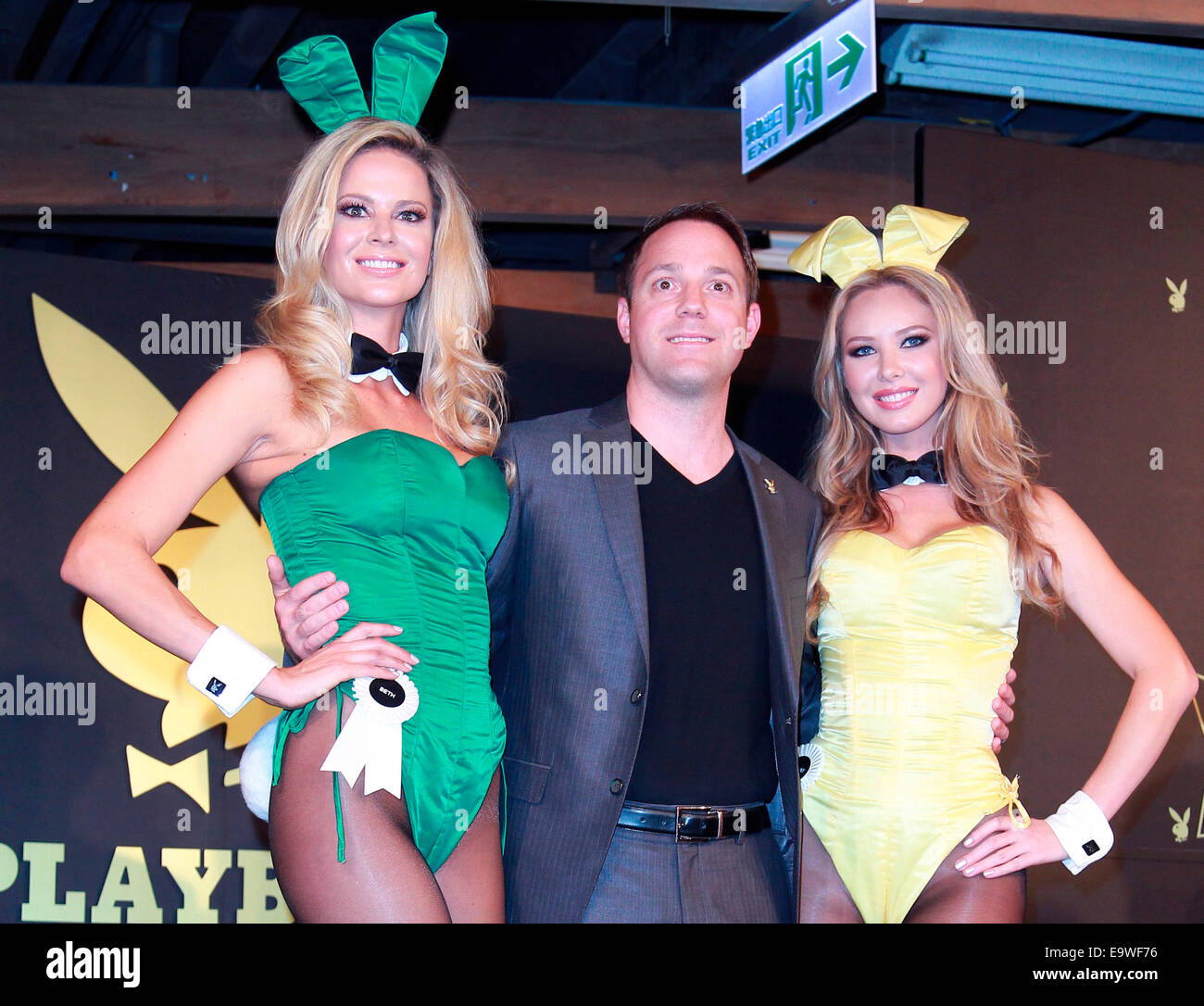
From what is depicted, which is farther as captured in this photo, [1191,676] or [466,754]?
[1191,676]

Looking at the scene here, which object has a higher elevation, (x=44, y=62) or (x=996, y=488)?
(x=44, y=62)

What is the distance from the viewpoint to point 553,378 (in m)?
4.82

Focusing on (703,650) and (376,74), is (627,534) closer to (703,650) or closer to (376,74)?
(703,650)

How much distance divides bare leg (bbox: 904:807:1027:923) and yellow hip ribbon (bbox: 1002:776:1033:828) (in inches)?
3.1

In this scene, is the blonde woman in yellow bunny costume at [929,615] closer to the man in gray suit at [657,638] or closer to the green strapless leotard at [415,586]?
the man in gray suit at [657,638]

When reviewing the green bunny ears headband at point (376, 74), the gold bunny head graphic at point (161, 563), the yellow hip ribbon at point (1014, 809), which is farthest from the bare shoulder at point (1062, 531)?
the gold bunny head graphic at point (161, 563)

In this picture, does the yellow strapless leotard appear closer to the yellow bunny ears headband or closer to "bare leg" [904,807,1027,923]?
"bare leg" [904,807,1027,923]

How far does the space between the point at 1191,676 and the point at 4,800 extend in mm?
3341

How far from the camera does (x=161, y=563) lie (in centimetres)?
409

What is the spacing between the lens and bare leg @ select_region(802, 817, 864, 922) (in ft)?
7.98

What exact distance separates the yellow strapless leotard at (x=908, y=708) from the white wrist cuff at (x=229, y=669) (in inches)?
43.5
